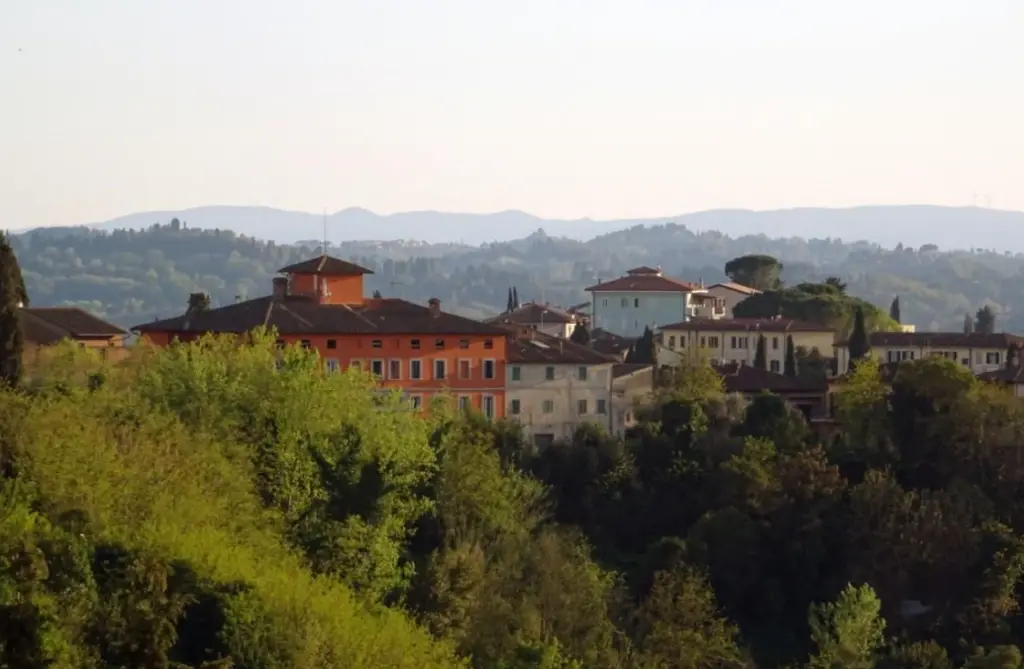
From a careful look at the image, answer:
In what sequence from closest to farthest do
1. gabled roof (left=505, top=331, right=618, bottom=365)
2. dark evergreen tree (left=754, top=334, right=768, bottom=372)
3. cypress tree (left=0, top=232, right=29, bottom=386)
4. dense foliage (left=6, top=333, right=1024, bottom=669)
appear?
dense foliage (left=6, top=333, right=1024, bottom=669) → cypress tree (left=0, top=232, right=29, bottom=386) → gabled roof (left=505, top=331, right=618, bottom=365) → dark evergreen tree (left=754, top=334, right=768, bottom=372)

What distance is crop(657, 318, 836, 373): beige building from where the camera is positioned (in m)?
78.3

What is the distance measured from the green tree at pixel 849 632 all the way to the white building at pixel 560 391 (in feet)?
53.4

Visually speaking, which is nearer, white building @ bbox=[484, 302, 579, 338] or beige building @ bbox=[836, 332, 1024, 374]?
beige building @ bbox=[836, 332, 1024, 374]

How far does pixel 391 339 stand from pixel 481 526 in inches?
658

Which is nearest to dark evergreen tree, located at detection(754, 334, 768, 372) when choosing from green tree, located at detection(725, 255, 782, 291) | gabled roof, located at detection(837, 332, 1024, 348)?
gabled roof, located at detection(837, 332, 1024, 348)

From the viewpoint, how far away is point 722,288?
97.3 metres

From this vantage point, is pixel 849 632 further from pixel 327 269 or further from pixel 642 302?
pixel 642 302

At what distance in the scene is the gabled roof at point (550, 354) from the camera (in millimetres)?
62656

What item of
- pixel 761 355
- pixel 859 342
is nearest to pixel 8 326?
pixel 761 355

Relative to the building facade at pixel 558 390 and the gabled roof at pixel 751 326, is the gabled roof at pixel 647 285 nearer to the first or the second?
the gabled roof at pixel 751 326

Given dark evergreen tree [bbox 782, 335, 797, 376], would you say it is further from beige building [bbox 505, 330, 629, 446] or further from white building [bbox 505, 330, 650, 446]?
beige building [bbox 505, 330, 629, 446]

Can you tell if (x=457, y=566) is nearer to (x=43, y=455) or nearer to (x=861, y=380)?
(x=43, y=455)

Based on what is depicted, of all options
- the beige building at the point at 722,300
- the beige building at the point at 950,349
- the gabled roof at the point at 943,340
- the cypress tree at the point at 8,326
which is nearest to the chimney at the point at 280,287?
the beige building at the point at 950,349

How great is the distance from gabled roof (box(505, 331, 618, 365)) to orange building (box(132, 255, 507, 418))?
70cm
